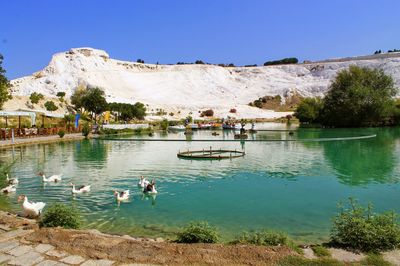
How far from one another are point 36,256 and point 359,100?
67.1 m

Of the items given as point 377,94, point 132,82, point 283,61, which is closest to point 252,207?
point 377,94

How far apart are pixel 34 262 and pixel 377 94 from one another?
68.6 m

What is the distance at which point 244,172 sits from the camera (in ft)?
70.0

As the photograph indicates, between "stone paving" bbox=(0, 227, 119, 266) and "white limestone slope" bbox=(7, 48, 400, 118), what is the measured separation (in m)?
93.9

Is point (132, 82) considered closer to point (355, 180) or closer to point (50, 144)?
point (50, 144)

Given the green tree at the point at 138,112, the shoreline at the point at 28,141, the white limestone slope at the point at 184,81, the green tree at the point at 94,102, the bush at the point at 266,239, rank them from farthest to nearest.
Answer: the white limestone slope at the point at 184,81 < the green tree at the point at 138,112 < the green tree at the point at 94,102 < the shoreline at the point at 28,141 < the bush at the point at 266,239

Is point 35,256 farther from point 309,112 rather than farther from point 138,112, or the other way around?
point 138,112

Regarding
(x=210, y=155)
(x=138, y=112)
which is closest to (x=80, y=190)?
(x=210, y=155)

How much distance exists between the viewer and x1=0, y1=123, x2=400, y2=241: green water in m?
12.2

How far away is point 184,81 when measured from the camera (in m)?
144

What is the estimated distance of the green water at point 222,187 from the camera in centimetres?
1217

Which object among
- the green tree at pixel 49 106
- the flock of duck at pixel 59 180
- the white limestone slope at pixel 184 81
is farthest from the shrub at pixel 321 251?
the white limestone slope at pixel 184 81

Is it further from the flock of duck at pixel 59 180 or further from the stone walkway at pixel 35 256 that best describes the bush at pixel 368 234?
the flock of duck at pixel 59 180

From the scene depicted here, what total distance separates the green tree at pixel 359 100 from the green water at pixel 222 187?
39.3m
